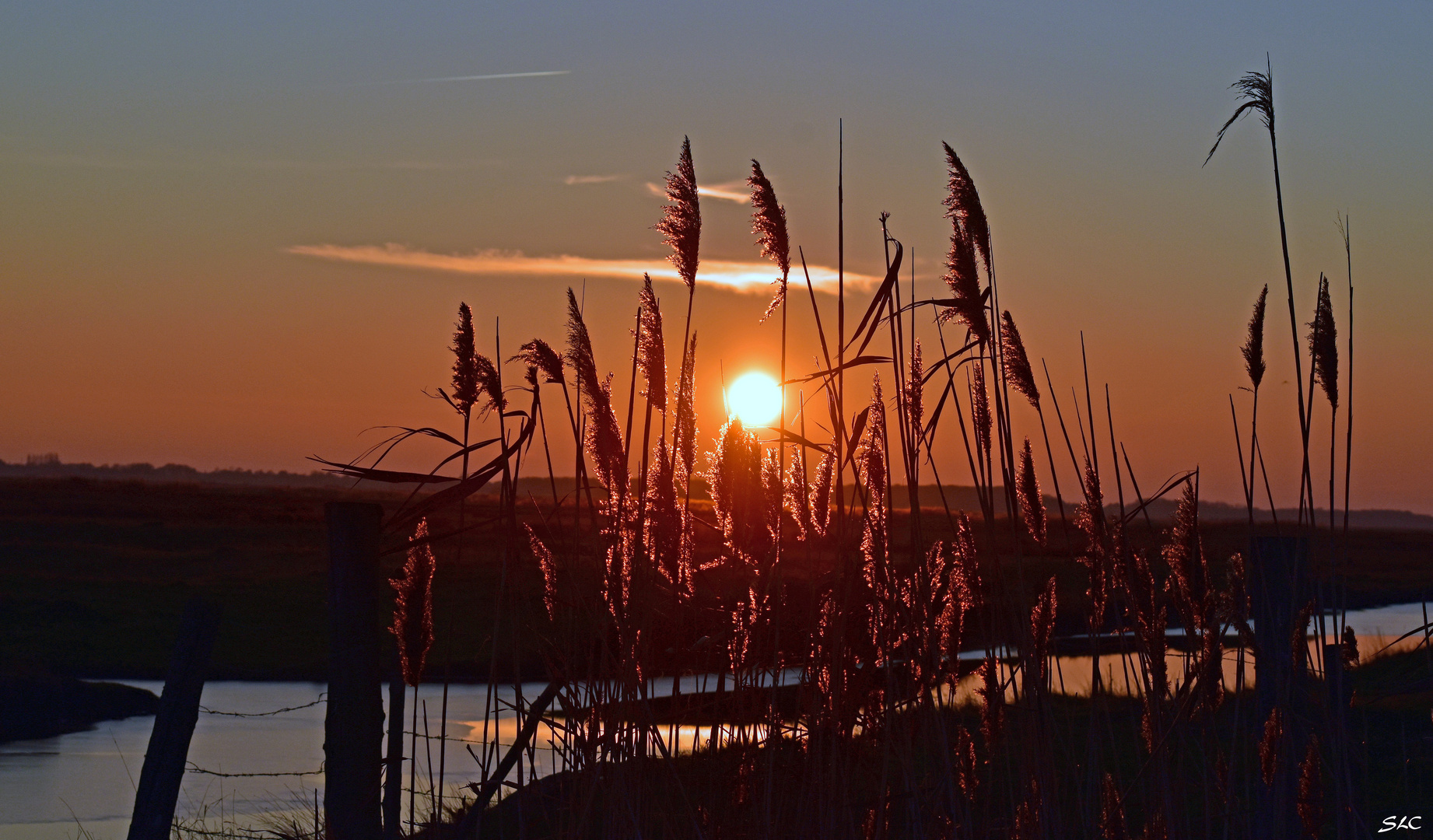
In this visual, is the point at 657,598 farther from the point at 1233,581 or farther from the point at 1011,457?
the point at 1233,581

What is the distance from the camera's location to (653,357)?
2500mm

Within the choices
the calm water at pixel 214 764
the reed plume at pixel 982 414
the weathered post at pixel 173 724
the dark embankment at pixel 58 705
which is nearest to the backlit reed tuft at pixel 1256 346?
the reed plume at pixel 982 414

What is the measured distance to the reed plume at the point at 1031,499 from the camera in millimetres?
2539

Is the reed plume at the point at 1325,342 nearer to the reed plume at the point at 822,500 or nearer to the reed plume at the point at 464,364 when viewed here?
the reed plume at the point at 822,500

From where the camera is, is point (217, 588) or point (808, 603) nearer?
point (808, 603)

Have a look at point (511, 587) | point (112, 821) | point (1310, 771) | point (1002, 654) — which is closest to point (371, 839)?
point (511, 587)

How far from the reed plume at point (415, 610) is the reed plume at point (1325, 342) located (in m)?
2.34

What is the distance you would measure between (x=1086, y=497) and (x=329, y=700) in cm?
186

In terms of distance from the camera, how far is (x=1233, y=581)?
3215 millimetres

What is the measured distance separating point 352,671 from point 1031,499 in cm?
157

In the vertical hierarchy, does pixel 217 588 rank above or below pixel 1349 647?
below

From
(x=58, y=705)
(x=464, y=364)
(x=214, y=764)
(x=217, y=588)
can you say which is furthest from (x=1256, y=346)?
(x=217, y=588)

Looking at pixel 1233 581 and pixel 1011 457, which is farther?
pixel 1233 581

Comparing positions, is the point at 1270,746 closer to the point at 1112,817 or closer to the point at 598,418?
the point at 1112,817
